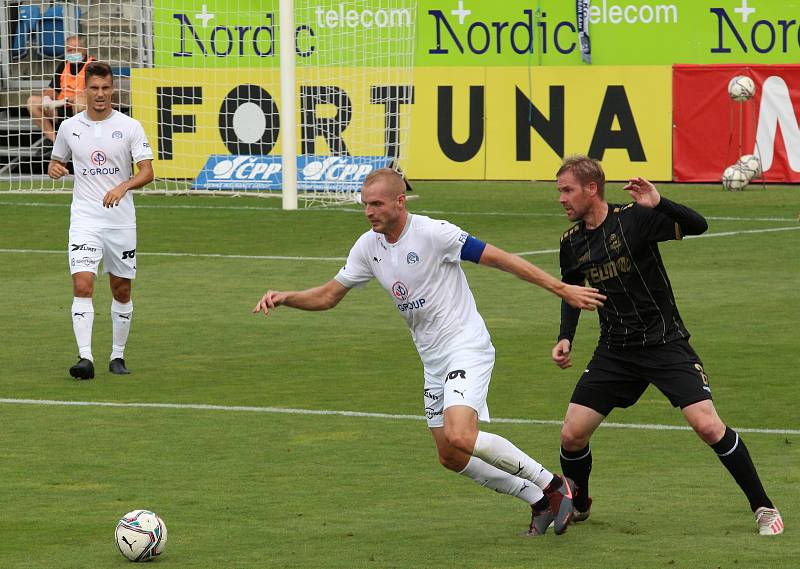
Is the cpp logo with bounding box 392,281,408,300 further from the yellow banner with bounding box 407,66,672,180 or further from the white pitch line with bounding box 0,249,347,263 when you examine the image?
the yellow banner with bounding box 407,66,672,180

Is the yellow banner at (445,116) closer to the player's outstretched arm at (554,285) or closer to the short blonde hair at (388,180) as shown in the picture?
the short blonde hair at (388,180)

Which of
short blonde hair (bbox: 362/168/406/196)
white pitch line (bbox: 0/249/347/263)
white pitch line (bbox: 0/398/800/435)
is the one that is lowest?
white pitch line (bbox: 0/249/347/263)

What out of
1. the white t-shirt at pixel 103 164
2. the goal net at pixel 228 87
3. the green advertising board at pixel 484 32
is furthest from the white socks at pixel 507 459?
the green advertising board at pixel 484 32

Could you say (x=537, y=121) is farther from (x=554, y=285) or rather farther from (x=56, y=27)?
(x=554, y=285)

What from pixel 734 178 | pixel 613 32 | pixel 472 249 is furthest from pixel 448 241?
pixel 613 32

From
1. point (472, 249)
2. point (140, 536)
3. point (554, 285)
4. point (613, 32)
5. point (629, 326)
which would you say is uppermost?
point (613, 32)

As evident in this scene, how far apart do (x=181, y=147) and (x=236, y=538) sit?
23.7 metres

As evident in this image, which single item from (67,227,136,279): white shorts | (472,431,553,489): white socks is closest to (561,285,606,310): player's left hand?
(472,431,553,489): white socks

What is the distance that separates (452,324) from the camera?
27.4 ft

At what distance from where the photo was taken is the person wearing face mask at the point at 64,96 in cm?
2905

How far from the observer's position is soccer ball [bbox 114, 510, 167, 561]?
7.63m

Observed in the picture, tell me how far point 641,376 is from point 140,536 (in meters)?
2.55

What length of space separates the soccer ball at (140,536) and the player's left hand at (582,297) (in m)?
2.12

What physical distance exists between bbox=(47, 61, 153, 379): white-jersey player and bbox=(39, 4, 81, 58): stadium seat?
63.9ft
